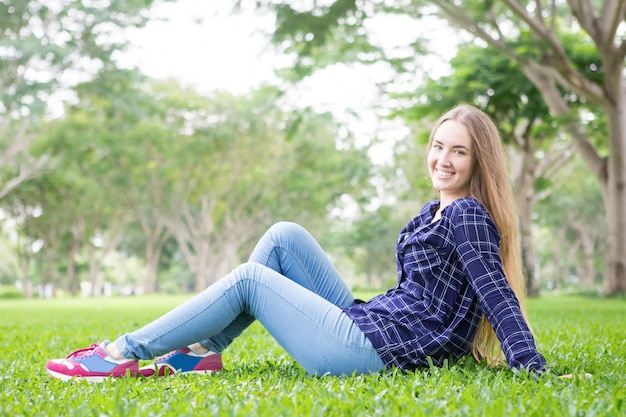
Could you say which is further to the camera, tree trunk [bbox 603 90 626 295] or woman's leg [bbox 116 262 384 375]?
tree trunk [bbox 603 90 626 295]

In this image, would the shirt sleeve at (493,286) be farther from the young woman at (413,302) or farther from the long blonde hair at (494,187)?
the long blonde hair at (494,187)

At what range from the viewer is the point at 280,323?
3.19 metres

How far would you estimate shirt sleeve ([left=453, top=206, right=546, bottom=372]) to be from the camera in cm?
290

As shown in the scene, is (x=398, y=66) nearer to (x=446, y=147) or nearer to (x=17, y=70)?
(x=17, y=70)

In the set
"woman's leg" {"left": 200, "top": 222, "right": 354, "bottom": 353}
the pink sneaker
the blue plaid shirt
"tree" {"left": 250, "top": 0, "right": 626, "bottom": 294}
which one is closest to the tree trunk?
"tree" {"left": 250, "top": 0, "right": 626, "bottom": 294}

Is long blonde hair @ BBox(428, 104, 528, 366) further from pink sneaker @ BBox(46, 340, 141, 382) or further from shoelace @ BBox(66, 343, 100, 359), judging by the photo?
shoelace @ BBox(66, 343, 100, 359)

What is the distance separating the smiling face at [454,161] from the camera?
3.27 meters

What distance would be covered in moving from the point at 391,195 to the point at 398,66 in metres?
16.8

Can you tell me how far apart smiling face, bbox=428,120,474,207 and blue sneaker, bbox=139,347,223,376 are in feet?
4.66

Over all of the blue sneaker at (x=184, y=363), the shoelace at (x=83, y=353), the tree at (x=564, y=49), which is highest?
the tree at (x=564, y=49)

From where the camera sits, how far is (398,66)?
53.9ft

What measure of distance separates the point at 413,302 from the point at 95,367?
1495mm

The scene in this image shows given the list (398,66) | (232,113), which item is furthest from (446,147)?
(232,113)

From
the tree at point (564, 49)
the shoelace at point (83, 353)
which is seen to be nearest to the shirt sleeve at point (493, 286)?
the shoelace at point (83, 353)
